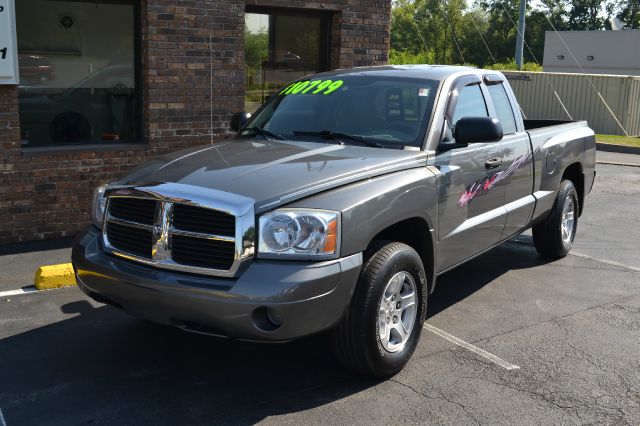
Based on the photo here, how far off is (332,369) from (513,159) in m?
2.54

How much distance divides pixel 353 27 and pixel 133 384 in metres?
6.74

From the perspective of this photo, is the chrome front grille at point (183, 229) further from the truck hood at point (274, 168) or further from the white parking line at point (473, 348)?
the white parking line at point (473, 348)

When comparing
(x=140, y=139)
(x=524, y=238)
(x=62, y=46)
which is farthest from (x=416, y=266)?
(x=62, y=46)

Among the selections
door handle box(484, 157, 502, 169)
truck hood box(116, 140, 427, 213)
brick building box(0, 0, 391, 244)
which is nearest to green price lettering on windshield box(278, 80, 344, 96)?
truck hood box(116, 140, 427, 213)

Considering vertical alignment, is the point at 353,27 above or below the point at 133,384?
above

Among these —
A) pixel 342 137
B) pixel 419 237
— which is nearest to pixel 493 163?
pixel 419 237

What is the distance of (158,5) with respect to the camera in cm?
843

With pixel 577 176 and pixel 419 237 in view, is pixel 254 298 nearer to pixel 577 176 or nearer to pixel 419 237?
pixel 419 237

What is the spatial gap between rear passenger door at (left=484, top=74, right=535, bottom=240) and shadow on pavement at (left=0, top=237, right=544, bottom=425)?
2.05m

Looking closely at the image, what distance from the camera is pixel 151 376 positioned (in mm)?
4641

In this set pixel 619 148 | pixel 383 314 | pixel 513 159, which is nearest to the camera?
pixel 383 314

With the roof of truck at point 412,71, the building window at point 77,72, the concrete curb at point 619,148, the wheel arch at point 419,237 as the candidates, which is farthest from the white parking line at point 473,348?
the concrete curb at point 619,148

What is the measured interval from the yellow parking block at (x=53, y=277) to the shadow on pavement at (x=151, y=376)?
31.5 inches

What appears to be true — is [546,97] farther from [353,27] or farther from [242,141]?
[242,141]
